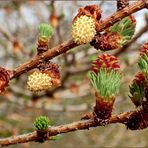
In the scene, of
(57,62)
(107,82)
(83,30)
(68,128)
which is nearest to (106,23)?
(83,30)

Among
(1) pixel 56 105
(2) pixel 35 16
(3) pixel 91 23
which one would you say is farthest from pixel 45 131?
(2) pixel 35 16

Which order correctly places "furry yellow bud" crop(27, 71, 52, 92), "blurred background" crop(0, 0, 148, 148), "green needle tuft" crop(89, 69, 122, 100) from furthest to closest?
1. "blurred background" crop(0, 0, 148, 148)
2. "furry yellow bud" crop(27, 71, 52, 92)
3. "green needle tuft" crop(89, 69, 122, 100)

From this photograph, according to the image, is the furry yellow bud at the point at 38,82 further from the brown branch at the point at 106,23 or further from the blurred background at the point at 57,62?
the blurred background at the point at 57,62

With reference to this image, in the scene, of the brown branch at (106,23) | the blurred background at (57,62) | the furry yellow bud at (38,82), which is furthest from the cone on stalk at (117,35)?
the blurred background at (57,62)

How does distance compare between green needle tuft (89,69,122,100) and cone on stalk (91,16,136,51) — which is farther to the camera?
cone on stalk (91,16,136,51)

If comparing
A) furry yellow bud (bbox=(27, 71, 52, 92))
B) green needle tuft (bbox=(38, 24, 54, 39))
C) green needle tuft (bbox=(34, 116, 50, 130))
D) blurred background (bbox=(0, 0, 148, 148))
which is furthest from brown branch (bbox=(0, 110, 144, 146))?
blurred background (bbox=(0, 0, 148, 148))

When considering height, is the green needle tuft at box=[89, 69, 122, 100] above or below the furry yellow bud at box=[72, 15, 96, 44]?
below

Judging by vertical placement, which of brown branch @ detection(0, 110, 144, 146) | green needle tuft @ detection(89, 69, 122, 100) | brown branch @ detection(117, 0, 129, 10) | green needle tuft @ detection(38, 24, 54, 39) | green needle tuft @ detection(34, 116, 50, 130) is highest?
brown branch @ detection(117, 0, 129, 10)

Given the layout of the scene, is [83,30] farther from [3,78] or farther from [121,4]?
[3,78]

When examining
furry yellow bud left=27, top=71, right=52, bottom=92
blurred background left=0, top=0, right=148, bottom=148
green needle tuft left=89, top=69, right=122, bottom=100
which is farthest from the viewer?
blurred background left=0, top=0, right=148, bottom=148

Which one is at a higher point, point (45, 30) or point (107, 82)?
point (45, 30)

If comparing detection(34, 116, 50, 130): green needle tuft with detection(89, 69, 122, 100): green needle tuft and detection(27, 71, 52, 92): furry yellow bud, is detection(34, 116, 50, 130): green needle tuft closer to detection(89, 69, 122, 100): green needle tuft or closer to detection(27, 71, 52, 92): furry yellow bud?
detection(27, 71, 52, 92): furry yellow bud

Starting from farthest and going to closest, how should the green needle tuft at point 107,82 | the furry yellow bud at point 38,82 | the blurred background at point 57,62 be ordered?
the blurred background at point 57,62
the furry yellow bud at point 38,82
the green needle tuft at point 107,82
